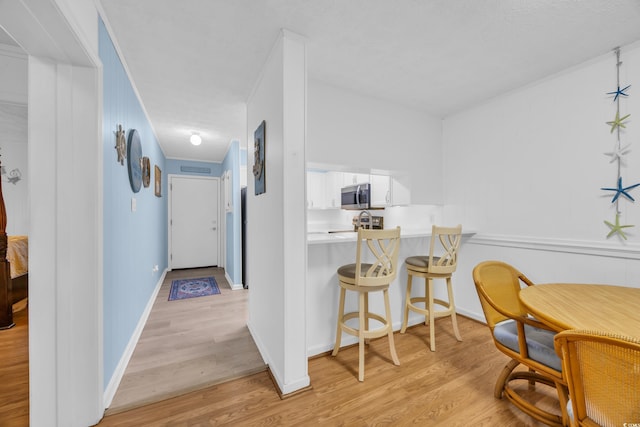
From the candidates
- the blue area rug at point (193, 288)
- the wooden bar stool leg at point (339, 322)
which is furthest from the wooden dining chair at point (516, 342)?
the blue area rug at point (193, 288)

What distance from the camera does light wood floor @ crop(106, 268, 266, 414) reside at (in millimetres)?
1701

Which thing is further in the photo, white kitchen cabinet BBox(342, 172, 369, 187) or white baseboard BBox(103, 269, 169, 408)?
white kitchen cabinet BBox(342, 172, 369, 187)

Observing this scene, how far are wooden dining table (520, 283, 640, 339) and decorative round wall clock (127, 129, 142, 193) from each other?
2958 millimetres

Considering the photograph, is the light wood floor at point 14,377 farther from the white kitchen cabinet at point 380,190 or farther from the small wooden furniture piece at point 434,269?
the white kitchen cabinet at point 380,190

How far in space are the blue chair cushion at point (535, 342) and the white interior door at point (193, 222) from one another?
5.31 meters

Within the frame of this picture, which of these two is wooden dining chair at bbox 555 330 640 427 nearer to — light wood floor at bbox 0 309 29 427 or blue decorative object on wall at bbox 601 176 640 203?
blue decorative object on wall at bbox 601 176 640 203

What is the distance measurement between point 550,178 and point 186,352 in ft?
11.8

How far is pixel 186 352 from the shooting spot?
215 centimetres

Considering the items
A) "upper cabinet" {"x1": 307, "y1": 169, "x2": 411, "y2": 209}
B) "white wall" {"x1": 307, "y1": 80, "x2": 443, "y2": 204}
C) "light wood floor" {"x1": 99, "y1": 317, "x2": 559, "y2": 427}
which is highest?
"white wall" {"x1": 307, "y1": 80, "x2": 443, "y2": 204}

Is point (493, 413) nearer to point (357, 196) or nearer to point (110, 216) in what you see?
point (357, 196)

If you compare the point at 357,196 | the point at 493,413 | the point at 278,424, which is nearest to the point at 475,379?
the point at 493,413

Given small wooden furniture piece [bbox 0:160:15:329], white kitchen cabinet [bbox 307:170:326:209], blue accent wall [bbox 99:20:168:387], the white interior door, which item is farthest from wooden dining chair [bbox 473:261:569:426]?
the white interior door

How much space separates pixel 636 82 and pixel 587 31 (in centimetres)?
58

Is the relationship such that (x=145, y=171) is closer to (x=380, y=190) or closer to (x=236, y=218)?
(x=236, y=218)
